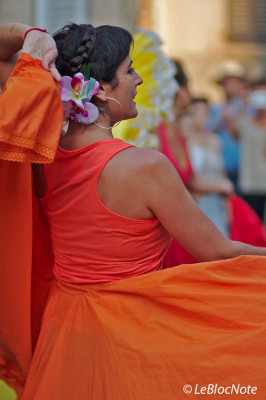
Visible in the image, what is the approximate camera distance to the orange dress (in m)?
2.17

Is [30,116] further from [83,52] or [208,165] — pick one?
[208,165]

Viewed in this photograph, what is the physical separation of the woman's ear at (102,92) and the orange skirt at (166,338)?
0.62 meters

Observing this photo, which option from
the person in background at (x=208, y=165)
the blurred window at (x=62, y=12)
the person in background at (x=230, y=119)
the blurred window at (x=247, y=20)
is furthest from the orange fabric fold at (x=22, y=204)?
the blurred window at (x=247, y=20)

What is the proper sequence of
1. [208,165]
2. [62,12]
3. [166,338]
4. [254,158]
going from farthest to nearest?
[62,12] → [254,158] → [208,165] → [166,338]

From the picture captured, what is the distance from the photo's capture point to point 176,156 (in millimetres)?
4496

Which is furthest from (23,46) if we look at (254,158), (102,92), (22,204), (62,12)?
(62,12)

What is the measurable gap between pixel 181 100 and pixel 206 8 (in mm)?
8308

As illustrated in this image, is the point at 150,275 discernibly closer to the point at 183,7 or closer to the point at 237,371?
the point at 237,371

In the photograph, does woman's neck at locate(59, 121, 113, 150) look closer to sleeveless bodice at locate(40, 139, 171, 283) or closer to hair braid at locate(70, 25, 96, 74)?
sleeveless bodice at locate(40, 139, 171, 283)

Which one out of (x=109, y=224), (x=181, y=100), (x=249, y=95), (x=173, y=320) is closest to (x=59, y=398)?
(x=173, y=320)

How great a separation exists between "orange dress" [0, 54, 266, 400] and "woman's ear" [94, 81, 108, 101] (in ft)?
1.17

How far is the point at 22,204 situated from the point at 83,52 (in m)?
0.57

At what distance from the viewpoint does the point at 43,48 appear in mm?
2232

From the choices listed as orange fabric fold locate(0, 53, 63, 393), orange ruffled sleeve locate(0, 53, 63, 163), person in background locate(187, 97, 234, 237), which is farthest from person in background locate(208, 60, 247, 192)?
orange ruffled sleeve locate(0, 53, 63, 163)
